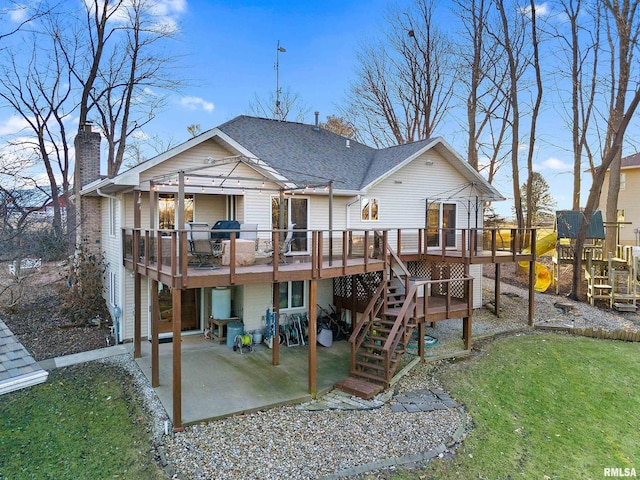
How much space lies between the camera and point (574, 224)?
19656 millimetres

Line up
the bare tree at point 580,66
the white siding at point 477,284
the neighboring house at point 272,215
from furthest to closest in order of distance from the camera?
the bare tree at point 580,66
the white siding at point 477,284
the neighboring house at point 272,215

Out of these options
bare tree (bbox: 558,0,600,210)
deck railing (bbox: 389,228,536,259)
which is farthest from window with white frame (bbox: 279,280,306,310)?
bare tree (bbox: 558,0,600,210)

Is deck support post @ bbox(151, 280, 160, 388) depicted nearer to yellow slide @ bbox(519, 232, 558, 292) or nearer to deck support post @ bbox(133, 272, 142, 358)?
deck support post @ bbox(133, 272, 142, 358)

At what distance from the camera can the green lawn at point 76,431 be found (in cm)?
593

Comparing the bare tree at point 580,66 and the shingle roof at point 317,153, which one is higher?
the bare tree at point 580,66

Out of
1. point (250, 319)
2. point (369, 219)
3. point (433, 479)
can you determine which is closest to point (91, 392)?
point (250, 319)

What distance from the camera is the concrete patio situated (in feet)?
25.6

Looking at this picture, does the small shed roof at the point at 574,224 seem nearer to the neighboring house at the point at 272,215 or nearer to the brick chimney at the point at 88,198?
the neighboring house at the point at 272,215

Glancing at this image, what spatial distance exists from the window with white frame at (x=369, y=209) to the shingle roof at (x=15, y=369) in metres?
10.5

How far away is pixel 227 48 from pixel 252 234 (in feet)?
62.2

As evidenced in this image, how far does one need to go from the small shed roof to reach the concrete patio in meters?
13.8

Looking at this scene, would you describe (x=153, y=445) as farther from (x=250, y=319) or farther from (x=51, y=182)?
(x=51, y=182)

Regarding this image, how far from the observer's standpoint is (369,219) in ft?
46.4

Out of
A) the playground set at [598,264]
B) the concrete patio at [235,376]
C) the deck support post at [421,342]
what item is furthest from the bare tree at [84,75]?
the playground set at [598,264]
